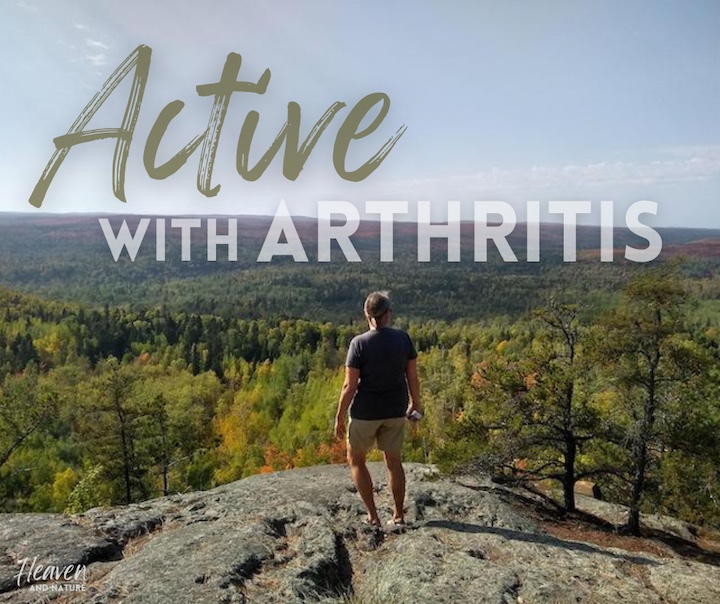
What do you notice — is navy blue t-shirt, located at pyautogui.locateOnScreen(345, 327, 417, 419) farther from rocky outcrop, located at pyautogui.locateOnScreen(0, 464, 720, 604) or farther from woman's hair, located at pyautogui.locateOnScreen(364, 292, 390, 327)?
rocky outcrop, located at pyautogui.locateOnScreen(0, 464, 720, 604)

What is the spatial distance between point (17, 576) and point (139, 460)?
22046mm

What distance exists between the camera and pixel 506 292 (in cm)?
16200

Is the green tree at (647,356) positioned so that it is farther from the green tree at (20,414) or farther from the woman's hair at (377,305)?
the green tree at (20,414)

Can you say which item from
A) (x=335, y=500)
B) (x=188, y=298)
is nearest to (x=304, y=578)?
(x=335, y=500)

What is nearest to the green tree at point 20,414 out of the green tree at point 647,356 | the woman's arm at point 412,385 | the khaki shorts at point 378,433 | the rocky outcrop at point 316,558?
the rocky outcrop at point 316,558

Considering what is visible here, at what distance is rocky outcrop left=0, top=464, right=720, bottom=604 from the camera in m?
4.91

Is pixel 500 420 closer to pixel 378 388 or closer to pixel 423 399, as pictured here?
pixel 378 388

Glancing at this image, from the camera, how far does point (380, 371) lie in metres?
5.69

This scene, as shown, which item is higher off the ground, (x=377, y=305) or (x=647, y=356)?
(x=377, y=305)

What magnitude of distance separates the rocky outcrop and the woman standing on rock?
3.11ft

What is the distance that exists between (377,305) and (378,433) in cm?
144

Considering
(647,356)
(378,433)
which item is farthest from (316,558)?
(647,356)

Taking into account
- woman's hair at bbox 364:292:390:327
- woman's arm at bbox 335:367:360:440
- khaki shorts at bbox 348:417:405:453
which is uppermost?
woman's hair at bbox 364:292:390:327

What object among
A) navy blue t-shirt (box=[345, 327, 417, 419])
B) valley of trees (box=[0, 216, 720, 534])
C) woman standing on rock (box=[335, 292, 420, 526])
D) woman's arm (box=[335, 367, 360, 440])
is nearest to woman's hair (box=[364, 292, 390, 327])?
woman standing on rock (box=[335, 292, 420, 526])
